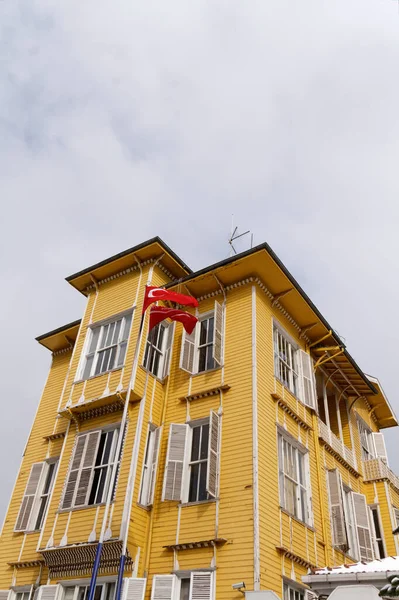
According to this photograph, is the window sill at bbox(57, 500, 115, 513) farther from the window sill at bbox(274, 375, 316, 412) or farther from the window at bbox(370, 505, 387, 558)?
the window at bbox(370, 505, 387, 558)

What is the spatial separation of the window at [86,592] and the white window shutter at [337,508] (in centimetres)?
712

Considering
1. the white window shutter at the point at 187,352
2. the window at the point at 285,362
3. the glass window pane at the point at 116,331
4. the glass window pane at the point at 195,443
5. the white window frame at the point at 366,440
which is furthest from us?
the white window frame at the point at 366,440

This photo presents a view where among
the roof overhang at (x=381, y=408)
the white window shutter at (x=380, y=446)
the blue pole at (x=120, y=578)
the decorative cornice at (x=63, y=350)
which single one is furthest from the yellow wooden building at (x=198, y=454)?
the roof overhang at (x=381, y=408)

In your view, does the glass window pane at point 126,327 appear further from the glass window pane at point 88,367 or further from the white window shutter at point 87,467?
the white window shutter at point 87,467

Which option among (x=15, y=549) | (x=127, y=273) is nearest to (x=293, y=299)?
(x=127, y=273)

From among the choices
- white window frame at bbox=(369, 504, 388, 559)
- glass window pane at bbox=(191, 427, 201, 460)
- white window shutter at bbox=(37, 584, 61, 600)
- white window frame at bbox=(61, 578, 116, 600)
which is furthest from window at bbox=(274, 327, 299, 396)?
white window shutter at bbox=(37, 584, 61, 600)

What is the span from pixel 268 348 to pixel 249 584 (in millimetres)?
7263

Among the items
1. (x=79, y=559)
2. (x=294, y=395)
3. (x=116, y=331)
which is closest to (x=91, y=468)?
(x=79, y=559)

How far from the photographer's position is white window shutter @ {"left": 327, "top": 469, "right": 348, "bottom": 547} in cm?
1691

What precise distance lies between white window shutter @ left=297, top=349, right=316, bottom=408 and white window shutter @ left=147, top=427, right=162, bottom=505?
539cm

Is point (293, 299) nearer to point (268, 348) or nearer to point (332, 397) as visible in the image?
point (268, 348)

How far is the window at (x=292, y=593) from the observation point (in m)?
13.6

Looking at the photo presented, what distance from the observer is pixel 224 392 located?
53.5 feet

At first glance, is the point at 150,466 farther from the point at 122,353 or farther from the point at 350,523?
the point at 350,523
